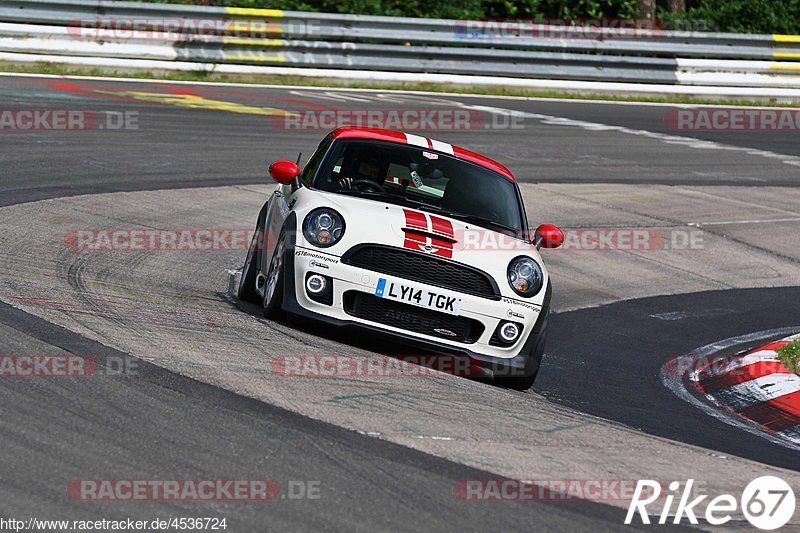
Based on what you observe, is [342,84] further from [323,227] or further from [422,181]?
[323,227]

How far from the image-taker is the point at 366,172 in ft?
28.2

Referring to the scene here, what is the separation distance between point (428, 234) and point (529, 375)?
1.06 metres

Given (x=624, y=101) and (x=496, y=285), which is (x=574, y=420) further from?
(x=624, y=101)

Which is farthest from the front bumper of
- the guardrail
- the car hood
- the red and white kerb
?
the guardrail

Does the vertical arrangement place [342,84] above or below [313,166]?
below

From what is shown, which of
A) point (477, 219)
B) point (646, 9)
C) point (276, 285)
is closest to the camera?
point (276, 285)

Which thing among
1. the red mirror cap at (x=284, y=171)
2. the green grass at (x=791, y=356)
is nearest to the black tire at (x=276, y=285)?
the red mirror cap at (x=284, y=171)

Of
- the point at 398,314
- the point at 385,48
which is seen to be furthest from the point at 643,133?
the point at 398,314

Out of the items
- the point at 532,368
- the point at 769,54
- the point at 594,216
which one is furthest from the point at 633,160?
the point at 532,368

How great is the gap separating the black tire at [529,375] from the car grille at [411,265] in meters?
0.53

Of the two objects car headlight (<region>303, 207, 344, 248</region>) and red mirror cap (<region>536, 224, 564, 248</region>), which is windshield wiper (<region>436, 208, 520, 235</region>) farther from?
car headlight (<region>303, 207, 344, 248</region>)

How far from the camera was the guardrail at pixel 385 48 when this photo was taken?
1988cm

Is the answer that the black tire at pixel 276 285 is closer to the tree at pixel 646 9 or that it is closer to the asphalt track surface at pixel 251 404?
the asphalt track surface at pixel 251 404

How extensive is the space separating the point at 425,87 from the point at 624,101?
404 cm
